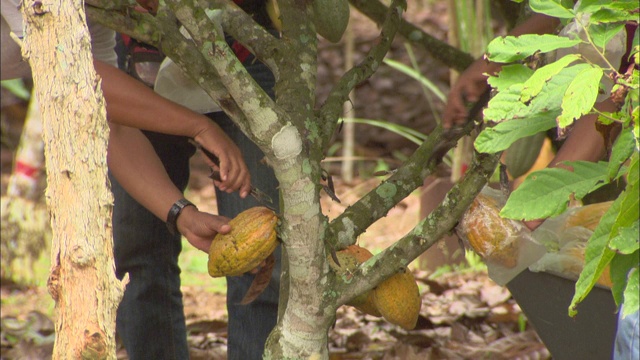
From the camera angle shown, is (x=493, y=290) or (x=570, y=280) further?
(x=493, y=290)

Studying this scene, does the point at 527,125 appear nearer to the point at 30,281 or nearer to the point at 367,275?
the point at 367,275

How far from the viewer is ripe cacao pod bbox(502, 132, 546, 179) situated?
2527 mm

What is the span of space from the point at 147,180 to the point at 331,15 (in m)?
0.57

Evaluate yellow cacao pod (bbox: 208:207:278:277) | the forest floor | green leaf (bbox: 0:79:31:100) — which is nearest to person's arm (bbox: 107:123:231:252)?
yellow cacao pod (bbox: 208:207:278:277)

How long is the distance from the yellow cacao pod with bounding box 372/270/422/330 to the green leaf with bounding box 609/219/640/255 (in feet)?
2.28

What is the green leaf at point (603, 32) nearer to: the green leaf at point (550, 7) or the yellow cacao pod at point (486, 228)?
the green leaf at point (550, 7)

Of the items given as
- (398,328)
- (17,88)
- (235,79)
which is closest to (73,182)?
(235,79)

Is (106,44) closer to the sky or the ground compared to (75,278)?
closer to the sky

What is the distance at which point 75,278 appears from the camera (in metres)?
1.20

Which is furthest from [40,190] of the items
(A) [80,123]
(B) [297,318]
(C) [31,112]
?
(A) [80,123]

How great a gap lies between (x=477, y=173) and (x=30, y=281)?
2.96m

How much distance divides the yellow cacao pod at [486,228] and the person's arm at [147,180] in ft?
1.73

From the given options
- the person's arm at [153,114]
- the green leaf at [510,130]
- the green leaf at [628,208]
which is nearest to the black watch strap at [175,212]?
the person's arm at [153,114]

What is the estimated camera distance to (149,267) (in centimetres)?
229
